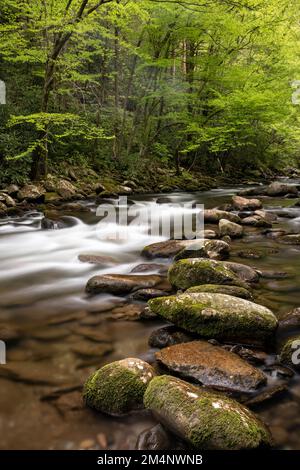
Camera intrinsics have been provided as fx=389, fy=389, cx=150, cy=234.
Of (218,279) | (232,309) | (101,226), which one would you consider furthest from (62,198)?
(232,309)

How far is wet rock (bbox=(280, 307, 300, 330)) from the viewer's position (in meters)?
3.89

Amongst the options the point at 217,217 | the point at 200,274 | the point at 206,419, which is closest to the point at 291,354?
the point at 206,419

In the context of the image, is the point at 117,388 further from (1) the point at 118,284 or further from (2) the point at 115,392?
(1) the point at 118,284

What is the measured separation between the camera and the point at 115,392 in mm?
2691

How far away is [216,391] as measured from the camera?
2.81 meters

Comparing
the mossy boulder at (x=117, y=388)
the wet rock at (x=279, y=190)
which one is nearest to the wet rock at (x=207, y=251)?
Result: the mossy boulder at (x=117, y=388)

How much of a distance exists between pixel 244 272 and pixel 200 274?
0.89 m

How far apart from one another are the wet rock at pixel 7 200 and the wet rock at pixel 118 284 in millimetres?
5903

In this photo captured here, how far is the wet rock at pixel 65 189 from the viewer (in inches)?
460

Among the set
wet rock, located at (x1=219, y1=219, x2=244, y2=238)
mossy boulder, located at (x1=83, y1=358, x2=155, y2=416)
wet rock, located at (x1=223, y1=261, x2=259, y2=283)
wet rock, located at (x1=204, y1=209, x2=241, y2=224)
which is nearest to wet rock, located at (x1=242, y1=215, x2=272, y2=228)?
wet rock, located at (x1=204, y1=209, x2=241, y2=224)

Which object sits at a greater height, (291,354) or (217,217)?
(217,217)

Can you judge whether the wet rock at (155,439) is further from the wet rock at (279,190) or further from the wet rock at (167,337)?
the wet rock at (279,190)

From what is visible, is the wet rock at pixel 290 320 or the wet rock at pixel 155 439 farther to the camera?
the wet rock at pixel 290 320

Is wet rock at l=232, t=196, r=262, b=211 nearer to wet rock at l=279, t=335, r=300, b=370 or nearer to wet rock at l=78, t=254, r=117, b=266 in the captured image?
wet rock at l=78, t=254, r=117, b=266
